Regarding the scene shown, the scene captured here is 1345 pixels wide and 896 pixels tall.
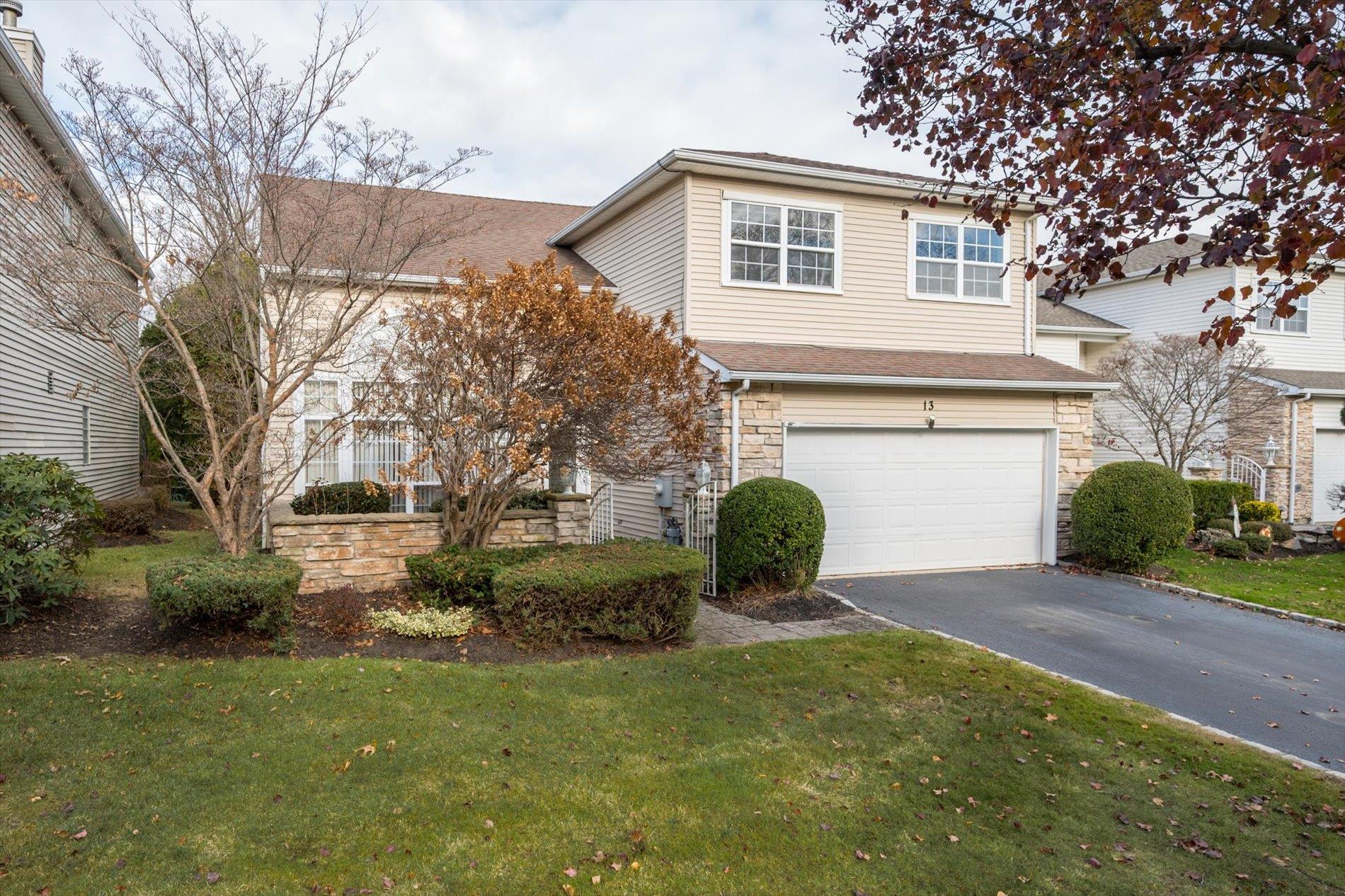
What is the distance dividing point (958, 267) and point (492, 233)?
839 centimetres

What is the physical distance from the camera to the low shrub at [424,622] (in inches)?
285

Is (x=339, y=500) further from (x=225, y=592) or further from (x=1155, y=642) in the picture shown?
(x=1155, y=642)

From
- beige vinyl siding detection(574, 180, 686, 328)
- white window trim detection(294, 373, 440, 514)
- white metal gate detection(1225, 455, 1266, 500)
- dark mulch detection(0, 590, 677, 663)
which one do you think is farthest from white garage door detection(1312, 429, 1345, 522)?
white window trim detection(294, 373, 440, 514)

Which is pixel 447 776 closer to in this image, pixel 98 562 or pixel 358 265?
pixel 358 265

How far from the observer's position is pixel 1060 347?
59.9 feet

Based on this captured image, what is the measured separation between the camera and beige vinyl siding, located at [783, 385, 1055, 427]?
10.9 meters

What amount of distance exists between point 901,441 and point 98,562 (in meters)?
10.0

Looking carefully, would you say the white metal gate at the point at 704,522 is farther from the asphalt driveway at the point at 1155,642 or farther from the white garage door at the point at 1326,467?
A: the white garage door at the point at 1326,467

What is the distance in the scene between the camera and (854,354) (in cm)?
1195

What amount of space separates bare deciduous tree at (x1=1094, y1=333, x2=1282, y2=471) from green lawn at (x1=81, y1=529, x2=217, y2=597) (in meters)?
16.0

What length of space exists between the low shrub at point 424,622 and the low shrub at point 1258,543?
42.7 ft

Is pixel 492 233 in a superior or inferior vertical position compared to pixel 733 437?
superior

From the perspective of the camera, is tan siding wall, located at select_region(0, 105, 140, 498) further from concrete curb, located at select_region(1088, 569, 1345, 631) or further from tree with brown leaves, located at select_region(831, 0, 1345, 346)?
concrete curb, located at select_region(1088, 569, 1345, 631)

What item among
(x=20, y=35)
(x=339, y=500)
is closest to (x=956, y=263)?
(x=339, y=500)
